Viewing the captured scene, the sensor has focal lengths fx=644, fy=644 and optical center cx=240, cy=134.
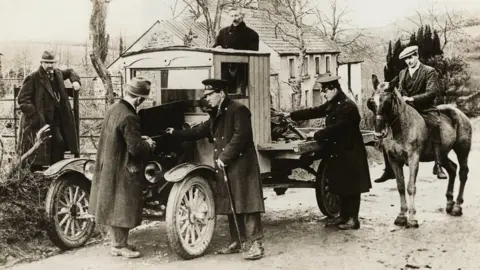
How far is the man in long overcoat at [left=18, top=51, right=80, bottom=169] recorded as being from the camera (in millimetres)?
8328

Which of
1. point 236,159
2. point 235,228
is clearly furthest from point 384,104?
point 235,228

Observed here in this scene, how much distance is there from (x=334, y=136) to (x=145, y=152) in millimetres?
2682

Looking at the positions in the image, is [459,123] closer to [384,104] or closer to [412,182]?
[412,182]

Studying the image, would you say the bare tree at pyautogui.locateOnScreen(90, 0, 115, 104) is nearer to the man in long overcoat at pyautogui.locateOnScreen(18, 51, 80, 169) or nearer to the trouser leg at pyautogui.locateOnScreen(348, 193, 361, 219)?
the man in long overcoat at pyautogui.locateOnScreen(18, 51, 80, 169)

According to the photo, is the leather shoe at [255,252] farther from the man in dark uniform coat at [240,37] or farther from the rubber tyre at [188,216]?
the man in dark uniform coat at [240,37]

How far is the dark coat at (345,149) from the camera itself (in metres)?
7.93

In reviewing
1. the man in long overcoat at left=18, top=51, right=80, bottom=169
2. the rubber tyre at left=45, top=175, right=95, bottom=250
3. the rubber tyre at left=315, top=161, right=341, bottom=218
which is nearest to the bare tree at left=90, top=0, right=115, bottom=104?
the man in long overcoat at left=18, top=51, right=80, bottom=169

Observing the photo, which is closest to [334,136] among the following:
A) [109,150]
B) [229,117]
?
[229,117]

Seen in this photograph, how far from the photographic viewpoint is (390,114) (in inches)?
322

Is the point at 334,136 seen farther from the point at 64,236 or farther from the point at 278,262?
the point at 64,236

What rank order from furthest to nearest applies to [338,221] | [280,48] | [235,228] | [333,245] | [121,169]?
[280,48] → [338,221] → [333,245] → [235,228] → [121,169]

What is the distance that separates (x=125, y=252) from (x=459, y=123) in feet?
17.8

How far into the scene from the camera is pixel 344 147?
8.05 meters

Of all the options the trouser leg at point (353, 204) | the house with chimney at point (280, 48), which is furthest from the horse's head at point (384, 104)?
the house with chimney at point (280, 48)
